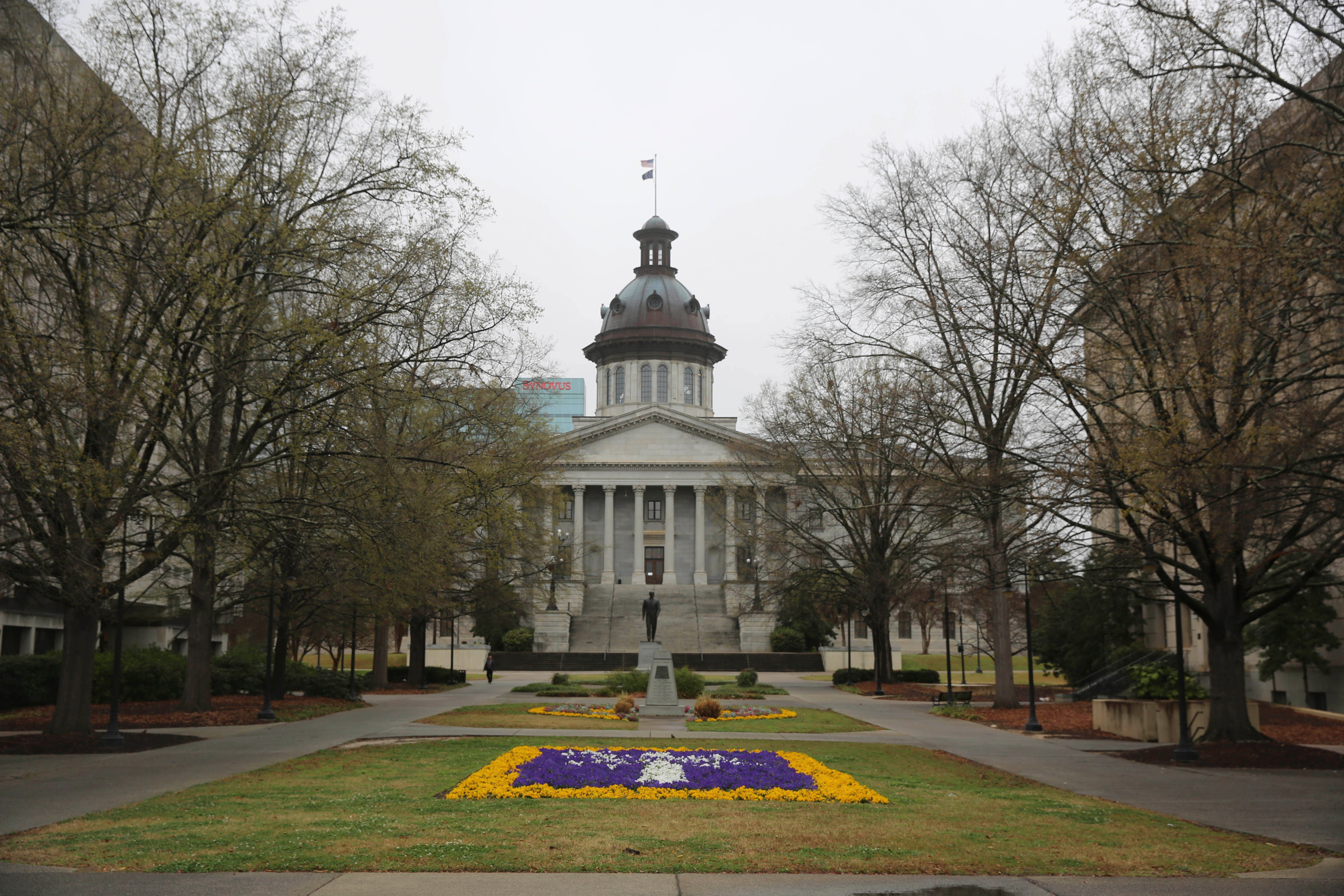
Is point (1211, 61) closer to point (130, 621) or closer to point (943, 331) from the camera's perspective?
point (943, 331)

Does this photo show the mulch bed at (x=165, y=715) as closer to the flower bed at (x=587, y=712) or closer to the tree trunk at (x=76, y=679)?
the tree trunk at (x=76, y=679)

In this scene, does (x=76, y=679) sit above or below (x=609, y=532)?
below

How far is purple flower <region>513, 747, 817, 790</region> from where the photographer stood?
13586 mm

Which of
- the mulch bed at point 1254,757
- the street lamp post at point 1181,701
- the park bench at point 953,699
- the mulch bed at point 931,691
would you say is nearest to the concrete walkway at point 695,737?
the mulch bed at point 1254,757

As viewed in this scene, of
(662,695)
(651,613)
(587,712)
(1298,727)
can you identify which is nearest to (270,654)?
(587,712)

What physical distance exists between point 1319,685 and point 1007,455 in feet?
43.8

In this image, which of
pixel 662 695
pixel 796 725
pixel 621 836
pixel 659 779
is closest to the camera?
pixel 621 836

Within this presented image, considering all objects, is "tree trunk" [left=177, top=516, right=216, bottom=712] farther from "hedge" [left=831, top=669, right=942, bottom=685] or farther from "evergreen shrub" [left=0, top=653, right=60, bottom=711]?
"hedge" [left=831, top=669, right=942, bottom=685]

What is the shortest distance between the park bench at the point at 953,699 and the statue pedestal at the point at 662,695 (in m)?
8.73

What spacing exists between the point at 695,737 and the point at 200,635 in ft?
40.7

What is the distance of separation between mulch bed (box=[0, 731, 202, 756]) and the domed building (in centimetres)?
3787

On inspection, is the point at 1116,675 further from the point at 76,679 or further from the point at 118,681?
the point at 76,679

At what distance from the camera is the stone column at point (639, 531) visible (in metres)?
84.9

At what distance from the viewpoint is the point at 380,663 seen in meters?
42.2
